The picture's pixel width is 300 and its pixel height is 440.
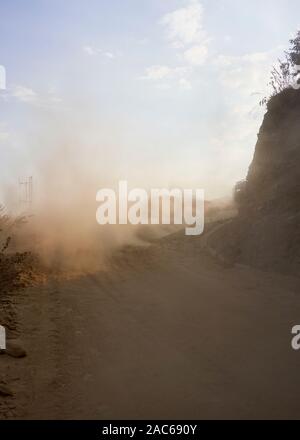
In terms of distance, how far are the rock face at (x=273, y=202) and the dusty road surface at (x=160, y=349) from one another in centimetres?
137

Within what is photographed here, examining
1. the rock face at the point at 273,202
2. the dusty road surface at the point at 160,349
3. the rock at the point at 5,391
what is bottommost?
the rock at the point at 5,391

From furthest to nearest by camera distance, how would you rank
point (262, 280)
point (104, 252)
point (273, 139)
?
point (273, 139) → point (104, 252) → point (262, 280)

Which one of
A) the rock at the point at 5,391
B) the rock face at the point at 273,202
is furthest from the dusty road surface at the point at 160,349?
the rock face at the point at 273,202

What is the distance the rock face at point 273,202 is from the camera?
13.4 metres

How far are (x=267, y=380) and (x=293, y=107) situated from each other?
587 inches

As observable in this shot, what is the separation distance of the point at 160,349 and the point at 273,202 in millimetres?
9309

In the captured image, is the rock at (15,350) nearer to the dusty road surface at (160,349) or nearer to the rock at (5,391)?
the dusty road surface at (160,349)

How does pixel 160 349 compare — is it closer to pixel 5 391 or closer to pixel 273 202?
pixel 5 391

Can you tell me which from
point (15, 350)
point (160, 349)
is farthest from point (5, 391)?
point (160, 349)

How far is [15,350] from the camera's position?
7.15 metres
